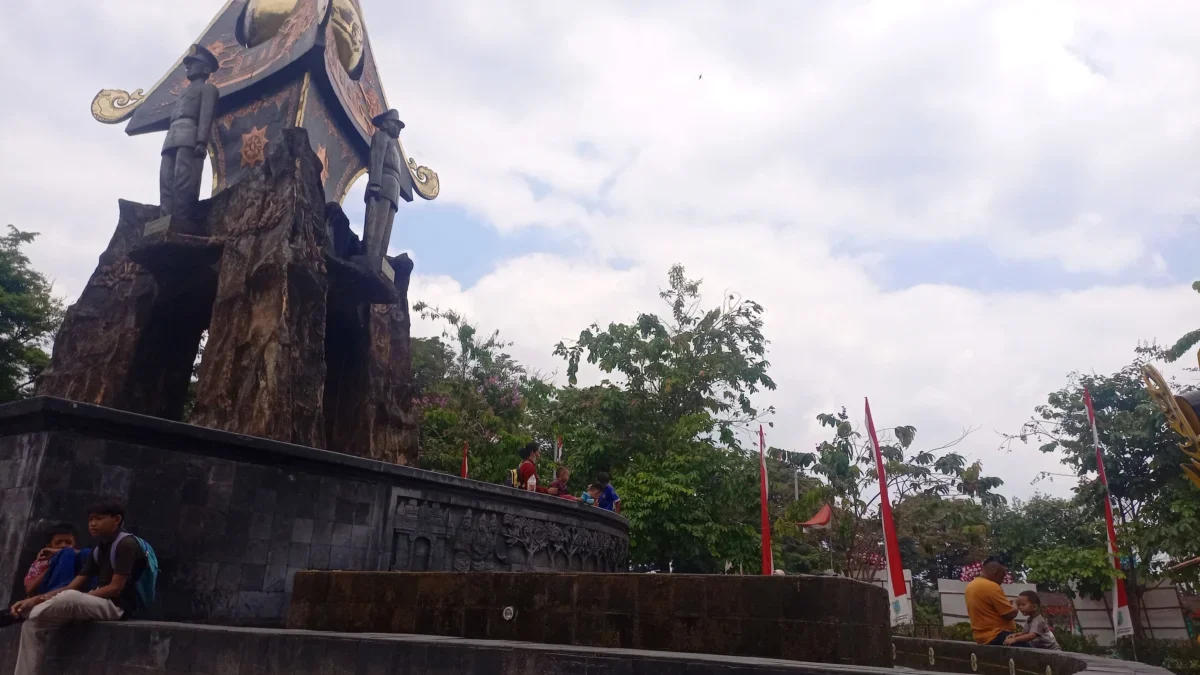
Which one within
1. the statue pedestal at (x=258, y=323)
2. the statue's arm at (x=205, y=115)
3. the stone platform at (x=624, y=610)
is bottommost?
the stone platform at (x=624, y=610)

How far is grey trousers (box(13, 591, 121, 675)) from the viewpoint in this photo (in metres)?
4.39

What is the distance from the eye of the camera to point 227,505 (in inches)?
253

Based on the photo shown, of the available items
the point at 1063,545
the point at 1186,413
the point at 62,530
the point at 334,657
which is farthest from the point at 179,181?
the point at 1063,545

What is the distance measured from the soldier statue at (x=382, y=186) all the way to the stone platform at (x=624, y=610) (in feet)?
29.8

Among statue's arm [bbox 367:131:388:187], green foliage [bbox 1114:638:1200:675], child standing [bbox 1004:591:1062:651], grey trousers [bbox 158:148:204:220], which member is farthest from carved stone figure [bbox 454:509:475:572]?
green foliage [bbox 1114:638:1200:675]

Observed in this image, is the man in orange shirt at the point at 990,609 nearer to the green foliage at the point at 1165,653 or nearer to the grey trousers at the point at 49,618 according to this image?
the grey trousers at the point at 49,618

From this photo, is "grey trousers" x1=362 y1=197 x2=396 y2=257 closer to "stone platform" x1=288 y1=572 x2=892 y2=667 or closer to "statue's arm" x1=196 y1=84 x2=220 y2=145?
"statue's arm" x1=196 y1=84 x2=220 y2=145

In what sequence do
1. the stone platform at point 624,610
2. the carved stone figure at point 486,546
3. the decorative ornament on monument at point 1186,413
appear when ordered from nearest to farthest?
the stone platform at point 624,610
the carved stone figure at point 486,546
the decorative ornament on monument at point 1186,413

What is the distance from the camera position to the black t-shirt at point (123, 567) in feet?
15.0

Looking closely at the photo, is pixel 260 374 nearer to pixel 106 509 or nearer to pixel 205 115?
pixel 205 115

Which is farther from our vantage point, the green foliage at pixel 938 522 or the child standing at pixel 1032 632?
the green foliage at pixel 938 522

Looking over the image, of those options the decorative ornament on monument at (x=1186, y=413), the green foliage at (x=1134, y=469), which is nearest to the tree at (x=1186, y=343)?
the green foliage at (x=1134, y=469)

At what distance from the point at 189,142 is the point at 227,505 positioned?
8131mm

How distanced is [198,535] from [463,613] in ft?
8.53
